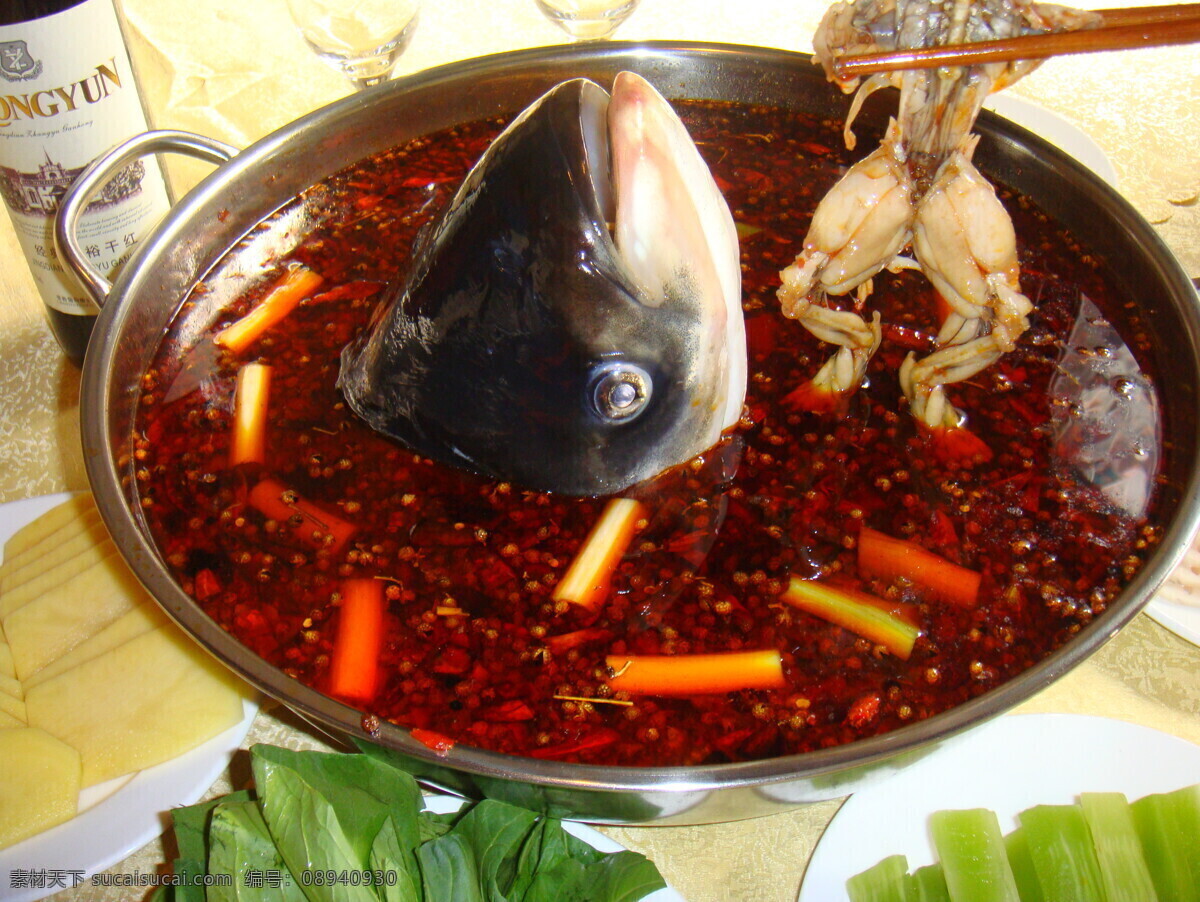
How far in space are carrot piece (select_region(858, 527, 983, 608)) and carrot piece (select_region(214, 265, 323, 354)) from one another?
105 centimetres

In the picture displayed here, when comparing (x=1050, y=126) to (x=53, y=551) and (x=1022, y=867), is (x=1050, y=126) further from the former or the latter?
(x=53, y=551)

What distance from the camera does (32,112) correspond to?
1.49 meters

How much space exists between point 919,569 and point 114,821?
1134 mm

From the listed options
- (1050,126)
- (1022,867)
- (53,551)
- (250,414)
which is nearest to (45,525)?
(53,551)

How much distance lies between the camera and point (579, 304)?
1.06 meters

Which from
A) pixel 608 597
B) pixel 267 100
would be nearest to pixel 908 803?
pixel 608 597

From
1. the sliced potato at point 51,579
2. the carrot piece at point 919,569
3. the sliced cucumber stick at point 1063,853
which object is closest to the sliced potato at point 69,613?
the sliced potato at point 51,579

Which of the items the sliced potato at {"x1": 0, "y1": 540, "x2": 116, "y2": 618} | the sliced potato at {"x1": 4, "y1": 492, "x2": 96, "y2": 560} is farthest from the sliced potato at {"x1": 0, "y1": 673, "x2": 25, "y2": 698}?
the sliced potato at {"x1": 4, "y1": 492, "x2": 96, "y2": 560}

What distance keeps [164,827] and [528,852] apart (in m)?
0.53

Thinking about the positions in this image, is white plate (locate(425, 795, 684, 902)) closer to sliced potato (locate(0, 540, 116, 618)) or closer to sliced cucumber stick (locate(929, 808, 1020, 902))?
sliced cucumber stick (locate(929, 808, 1020, 902))

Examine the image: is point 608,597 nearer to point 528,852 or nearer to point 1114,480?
point 528,852

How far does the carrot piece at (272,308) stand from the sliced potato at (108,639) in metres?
0.46

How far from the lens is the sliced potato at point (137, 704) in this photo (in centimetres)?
132

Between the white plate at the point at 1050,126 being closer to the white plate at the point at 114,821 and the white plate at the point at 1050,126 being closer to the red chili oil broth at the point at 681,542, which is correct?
the red chili oil broth at the point at 681,542
